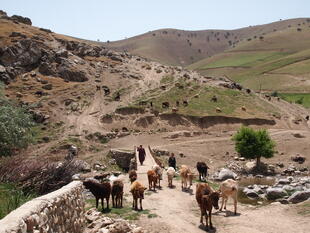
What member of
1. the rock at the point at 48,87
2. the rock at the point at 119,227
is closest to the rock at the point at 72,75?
the rock at the point at 48,87

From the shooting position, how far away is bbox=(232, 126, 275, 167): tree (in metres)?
43.0

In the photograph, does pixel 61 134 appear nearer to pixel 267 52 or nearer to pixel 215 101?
pixel 215 101

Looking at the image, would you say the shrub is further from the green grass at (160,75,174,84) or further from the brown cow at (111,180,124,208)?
the brown cow at (111,180,124,208)

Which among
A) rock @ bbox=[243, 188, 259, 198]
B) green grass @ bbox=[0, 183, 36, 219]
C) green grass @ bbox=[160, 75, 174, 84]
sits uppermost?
green grass @ bbox=[160, 75, 174, 84]

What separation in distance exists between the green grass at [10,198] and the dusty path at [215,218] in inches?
196

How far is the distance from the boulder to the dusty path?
1901 cm

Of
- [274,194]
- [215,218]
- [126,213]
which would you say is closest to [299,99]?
[274,194]

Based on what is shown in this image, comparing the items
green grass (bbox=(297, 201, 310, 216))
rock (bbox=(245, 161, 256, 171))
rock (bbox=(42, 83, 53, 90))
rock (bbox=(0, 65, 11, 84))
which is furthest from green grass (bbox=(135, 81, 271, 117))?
green grass (bbox=(297, 201, 310, 216))

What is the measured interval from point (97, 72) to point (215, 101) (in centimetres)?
2649

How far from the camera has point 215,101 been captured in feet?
212

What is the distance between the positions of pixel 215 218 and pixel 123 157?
24.8 meters

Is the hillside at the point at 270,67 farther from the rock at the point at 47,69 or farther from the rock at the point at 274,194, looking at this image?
the rock at the point at 274,194

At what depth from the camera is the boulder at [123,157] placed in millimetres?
39156

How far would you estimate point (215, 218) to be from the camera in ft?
52.3
